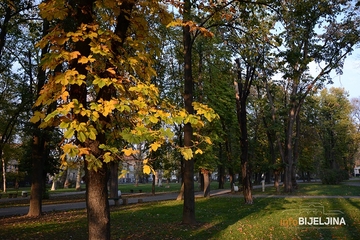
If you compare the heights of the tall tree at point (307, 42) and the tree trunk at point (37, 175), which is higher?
the tall tree at point (307, 42)

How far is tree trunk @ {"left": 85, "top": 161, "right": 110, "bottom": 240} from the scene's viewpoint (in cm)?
457

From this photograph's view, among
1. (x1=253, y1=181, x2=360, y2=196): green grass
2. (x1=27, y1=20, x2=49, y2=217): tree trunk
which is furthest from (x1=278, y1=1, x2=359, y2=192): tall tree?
(x1=27, y1=20, x2=49, y2=217): tree trunk

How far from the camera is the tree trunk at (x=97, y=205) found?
180 inches

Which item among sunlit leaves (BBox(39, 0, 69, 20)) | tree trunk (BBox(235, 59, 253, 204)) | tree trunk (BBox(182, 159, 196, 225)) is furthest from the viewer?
tree trunk (BBox(235, 59, 253, 204))

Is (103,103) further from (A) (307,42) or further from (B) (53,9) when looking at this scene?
(A) (307,42)

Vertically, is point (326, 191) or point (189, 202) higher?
point (189, 202)

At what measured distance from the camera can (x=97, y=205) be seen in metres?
4.61

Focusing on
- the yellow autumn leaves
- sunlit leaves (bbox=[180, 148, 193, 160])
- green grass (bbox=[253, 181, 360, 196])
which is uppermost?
the yellow autumn leaves

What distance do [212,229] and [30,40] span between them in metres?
15.3

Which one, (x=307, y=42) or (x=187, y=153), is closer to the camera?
(x=187, y=153)

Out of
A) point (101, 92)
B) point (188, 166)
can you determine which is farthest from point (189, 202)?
point (101, 92)

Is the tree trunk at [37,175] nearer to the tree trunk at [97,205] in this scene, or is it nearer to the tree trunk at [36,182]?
the tree trunk at [36,182]

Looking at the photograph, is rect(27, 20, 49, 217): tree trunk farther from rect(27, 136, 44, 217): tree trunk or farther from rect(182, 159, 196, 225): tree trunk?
rect(182, 159, 196, 225): tree trunk

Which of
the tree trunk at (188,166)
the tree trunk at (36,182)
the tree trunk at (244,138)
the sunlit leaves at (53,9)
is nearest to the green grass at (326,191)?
the tree trunk at (244,138)
